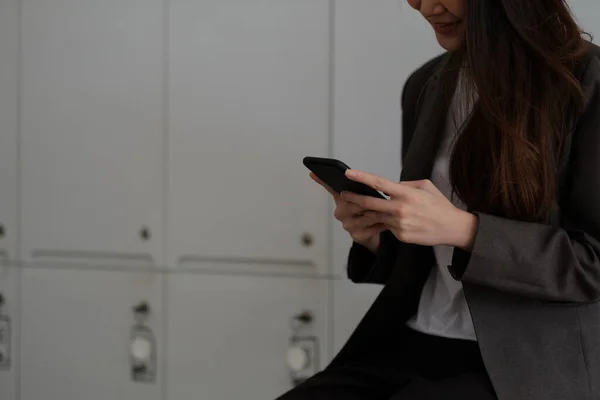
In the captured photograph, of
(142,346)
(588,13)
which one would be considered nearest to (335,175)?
(588,13)

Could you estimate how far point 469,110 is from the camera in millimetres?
1032

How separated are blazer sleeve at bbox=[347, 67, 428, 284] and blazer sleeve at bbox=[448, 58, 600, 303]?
0.23m

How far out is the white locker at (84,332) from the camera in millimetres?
1728

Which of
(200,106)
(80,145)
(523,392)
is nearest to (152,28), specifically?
(200,106)

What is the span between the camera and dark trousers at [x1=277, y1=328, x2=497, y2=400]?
0.98 metres

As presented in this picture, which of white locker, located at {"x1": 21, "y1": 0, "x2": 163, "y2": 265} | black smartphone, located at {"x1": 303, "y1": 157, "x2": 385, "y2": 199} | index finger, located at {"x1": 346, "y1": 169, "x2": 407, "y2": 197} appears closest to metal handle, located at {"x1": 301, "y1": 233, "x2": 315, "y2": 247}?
white locker, located at {"x1": 21, "y1": 0, "x2": 163, "y2": 265}

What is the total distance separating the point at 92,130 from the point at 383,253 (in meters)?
0.87

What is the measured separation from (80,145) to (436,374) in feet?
3.49

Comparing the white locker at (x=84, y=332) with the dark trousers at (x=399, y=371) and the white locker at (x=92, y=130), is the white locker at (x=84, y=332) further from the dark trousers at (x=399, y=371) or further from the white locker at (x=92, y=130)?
the dark trousers at (x=399, y=371)

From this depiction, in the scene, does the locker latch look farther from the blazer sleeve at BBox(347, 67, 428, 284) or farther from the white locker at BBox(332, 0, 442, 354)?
the blazer sleeve at BBox(347, 67, 428, 284)

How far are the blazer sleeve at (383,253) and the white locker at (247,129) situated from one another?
1.09ft

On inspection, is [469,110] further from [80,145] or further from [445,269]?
[80,145]

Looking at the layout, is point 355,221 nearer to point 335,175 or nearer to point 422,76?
point 335,175

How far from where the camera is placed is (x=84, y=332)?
178cm
